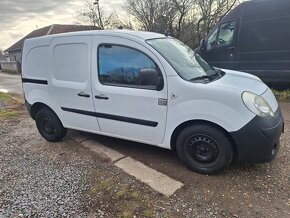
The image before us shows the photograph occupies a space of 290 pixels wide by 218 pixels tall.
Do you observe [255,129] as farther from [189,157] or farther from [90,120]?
[90,120]

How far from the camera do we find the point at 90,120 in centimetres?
416

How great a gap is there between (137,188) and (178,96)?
3.93 feet

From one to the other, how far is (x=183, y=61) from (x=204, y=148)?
119cm

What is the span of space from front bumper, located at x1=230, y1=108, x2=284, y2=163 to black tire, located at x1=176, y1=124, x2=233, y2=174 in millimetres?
144

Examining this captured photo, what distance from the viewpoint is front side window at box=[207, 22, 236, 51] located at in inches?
300

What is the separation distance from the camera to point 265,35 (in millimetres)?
7102

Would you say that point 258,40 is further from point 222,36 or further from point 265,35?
point 222,36

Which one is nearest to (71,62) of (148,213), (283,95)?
(148,213)

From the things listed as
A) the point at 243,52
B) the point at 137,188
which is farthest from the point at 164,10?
the point at 137,188

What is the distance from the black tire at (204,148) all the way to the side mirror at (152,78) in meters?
0.65

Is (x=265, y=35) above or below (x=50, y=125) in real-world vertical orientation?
above

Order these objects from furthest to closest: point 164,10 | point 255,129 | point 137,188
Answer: point 164,10 → point 137,188 → point 255,129

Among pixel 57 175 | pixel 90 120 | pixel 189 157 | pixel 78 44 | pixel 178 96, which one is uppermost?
pixel 78 44

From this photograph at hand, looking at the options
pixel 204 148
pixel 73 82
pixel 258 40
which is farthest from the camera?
pixel 258 40
